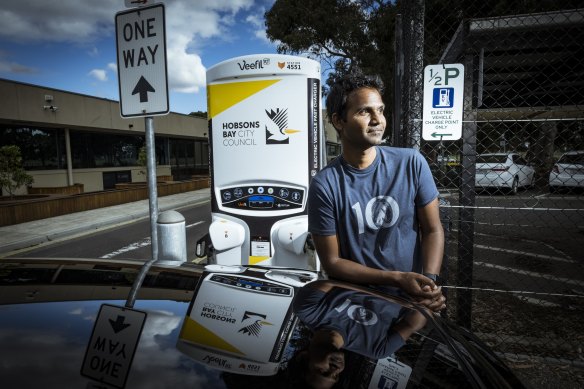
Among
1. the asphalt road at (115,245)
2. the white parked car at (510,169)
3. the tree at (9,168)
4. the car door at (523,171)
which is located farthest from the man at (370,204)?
the car door at (523,171)

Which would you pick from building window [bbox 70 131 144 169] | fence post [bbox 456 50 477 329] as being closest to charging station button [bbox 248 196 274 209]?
fence post [bbox 456 50 477 329]

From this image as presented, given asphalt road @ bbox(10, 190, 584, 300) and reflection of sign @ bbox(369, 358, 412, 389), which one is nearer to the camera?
reflection of sign @ bbox(369, 358, 412, 389)

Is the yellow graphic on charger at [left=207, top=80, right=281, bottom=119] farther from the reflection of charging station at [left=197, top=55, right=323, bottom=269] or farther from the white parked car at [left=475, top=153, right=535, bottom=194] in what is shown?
the white parked car at [left=475, top=153, right=535, bottom=194]

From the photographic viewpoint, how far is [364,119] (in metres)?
1.93

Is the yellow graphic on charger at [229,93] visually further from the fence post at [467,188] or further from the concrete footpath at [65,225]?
the concrete footpath at [65,225]

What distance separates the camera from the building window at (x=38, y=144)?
50.2ft

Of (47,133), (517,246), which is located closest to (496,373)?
(517,246)

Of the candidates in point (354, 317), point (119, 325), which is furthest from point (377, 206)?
point (119, 325)

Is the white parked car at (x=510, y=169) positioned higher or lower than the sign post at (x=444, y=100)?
lower

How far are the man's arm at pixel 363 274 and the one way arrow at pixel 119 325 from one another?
990 millimetres

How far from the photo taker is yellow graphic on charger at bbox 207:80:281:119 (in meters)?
3.70

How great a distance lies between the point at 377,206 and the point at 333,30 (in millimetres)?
19496

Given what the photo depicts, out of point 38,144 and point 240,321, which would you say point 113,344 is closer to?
point 240,321

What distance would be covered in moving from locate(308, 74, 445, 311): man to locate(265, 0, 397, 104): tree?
1603cm
